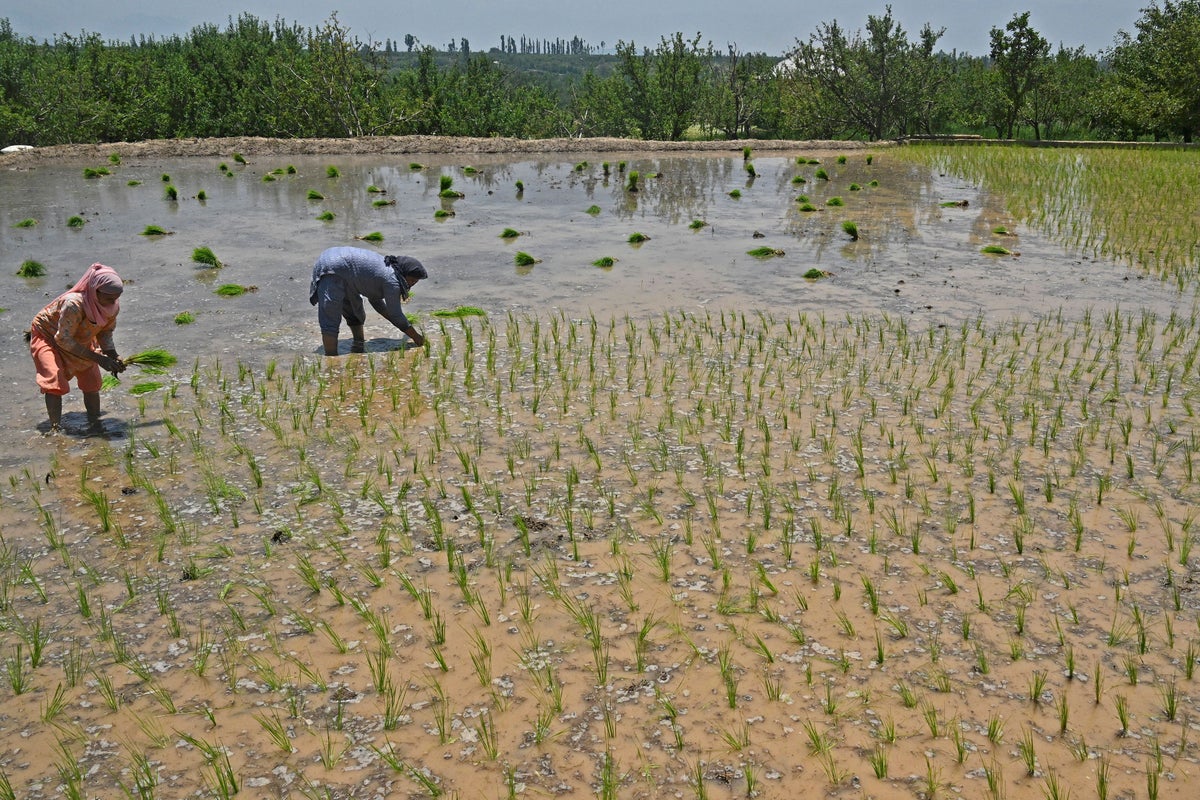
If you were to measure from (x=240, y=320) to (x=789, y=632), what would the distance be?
7544mm

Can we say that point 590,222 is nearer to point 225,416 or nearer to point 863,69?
point 225,416

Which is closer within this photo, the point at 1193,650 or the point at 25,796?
the point at 25,796

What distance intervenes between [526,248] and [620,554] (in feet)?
31.9

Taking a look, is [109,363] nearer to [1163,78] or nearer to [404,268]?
[404,268]

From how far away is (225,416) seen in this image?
6.92 m

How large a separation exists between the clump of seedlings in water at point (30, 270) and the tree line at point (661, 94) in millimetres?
21017

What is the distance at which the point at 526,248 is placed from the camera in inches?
551

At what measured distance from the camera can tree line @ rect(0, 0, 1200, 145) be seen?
3136 cm

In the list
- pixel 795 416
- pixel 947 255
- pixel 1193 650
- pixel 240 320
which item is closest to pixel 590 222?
pixel 947 255

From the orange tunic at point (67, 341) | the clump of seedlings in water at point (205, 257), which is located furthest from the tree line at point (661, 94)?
the orange tunic at point (67, 341)

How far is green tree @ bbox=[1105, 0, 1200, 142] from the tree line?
7 centimetres

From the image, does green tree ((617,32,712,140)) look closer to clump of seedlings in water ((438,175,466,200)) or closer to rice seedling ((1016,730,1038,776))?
clump of seedlings in water ((438,175,466,200))

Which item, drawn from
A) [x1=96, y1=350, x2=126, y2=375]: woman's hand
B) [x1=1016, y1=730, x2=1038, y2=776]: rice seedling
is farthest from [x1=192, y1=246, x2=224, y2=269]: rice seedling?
[x1=1016, y1=730, x2=1038, y2=776]: rice seedling

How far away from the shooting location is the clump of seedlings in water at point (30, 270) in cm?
1163
